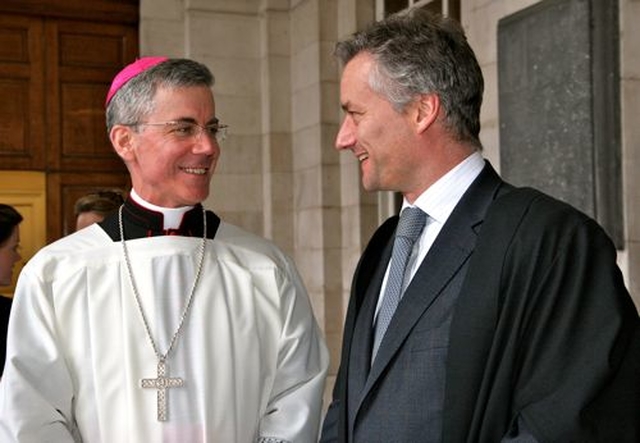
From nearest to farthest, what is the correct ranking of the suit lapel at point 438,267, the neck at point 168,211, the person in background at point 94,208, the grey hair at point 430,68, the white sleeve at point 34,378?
the suit lapel at point 438,267 < the grey hair at point 430,68 < the white sleeve at point 34,378 < the neck at point 168,211 < the person in background at point 94,208

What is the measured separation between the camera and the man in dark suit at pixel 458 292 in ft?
5.15

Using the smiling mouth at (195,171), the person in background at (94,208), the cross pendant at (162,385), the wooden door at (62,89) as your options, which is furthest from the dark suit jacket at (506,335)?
the wooden door at (62,89)

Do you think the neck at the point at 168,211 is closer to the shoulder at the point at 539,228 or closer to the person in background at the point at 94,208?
the shoulder at the point at 539,228

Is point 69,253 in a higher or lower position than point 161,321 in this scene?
higher

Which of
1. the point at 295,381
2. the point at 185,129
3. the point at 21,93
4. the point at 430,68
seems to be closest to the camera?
the point at 430,68

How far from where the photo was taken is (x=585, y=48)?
333 centimetres

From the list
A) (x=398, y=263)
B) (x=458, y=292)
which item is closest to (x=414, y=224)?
(x=398, y=263)

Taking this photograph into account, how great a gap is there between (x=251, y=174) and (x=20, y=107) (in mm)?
1854

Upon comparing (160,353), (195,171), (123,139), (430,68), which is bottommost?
(160,353)

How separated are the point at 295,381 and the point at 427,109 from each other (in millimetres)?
939

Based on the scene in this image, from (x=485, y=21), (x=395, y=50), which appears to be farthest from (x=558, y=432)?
(x=485, y=21)

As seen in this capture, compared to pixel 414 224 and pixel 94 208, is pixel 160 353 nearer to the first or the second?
pixel 414 224

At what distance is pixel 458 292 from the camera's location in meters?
1.79

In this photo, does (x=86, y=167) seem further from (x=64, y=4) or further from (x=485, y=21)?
(x=485, y=21)
